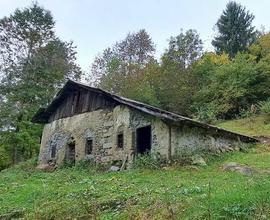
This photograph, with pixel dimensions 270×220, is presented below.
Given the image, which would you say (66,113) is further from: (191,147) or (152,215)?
(152,215)

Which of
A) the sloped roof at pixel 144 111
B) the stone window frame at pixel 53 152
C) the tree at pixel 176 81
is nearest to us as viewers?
the sloped roof at pixel 144 111

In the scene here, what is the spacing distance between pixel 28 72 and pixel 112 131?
525 inches

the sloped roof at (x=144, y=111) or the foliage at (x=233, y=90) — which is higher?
the foliage at (x=233, y=90)

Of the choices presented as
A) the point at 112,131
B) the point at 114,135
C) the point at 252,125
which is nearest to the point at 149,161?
the point at 114,135

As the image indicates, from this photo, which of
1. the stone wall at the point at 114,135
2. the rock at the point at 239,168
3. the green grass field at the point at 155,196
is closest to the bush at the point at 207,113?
the stone wall at the point at 114,135

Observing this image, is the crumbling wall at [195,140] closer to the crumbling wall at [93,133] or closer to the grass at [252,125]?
the crumbling wall at [93,133]

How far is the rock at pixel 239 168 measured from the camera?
14.1 m

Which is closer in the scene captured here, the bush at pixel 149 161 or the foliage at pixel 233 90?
the bush at pixel 149 161

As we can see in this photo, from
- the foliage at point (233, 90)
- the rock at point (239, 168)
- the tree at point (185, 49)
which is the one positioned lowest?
the rock at point (239, 168)

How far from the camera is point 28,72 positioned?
3073 centimetres

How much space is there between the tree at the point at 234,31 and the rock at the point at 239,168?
24465 mm

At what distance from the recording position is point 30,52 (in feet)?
104

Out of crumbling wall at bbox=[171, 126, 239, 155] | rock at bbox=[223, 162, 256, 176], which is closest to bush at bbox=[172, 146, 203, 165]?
crumbling wall at bbox=[171, 126, 239, 155]

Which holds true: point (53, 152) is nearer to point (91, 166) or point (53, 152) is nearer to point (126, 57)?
point (91, 166)
